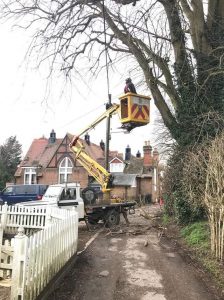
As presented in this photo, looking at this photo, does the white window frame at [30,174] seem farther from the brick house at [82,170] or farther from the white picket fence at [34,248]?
the white picket fence at [34,248]

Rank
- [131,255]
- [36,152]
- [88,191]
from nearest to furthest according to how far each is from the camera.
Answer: [131,255] < [88,191] < [36,152]

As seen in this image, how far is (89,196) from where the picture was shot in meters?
18.9

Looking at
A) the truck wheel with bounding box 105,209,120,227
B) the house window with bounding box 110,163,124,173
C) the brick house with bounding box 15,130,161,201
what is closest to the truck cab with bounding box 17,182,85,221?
the truck wheel with bounding box 105,209,120,227

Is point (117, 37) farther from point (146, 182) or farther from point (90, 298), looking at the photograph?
point (146, 182)

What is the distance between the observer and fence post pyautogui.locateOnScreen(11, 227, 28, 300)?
531cm

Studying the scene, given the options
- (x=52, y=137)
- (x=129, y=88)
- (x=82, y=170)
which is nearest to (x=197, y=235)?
(x=129, y=88)

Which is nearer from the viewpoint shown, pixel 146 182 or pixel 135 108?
pixel 135 108

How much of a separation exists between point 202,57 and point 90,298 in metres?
12.4

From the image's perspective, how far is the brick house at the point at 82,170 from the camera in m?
47.1

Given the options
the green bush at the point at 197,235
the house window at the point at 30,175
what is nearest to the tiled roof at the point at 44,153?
the house window at the point at 30,175

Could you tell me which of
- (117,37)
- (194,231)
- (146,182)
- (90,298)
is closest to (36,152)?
(146,182)

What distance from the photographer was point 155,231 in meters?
16.0

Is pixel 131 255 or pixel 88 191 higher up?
pixel 88 191

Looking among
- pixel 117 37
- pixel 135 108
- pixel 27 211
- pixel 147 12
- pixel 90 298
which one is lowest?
pixel 90 298
